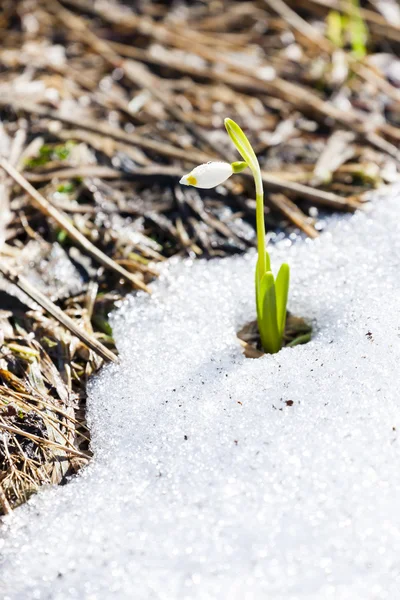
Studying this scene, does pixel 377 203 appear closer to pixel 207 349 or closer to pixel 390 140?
pixel 390 140

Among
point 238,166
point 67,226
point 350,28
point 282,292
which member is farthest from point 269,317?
point 350,28

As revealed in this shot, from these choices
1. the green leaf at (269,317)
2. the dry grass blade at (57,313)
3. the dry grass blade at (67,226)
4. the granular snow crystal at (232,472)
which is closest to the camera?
the granular snow crystal at (232,472)

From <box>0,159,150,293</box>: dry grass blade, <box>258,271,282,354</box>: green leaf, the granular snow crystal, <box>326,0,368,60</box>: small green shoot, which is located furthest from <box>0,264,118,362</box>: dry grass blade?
<box>326,0,368,60</box>: small green shoot

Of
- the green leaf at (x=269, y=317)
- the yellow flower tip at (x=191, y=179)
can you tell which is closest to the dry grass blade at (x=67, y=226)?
the green leaf at (x=269, y=317)

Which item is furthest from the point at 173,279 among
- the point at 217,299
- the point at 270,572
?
the point at 270,572

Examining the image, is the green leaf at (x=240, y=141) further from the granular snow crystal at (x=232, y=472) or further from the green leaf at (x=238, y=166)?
the granular snow crystal at (x=232, y=472)

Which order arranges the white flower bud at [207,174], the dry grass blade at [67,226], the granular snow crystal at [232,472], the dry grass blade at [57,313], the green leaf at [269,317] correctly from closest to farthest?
the granular snow crystal at [232,472] < the white flower bud at [207,174] < the green leaf at [269,317] < the dry grass blade at [57,313] < the dry grass blade at [67,226]

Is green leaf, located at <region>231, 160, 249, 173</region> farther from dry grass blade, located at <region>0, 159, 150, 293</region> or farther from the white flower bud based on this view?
dry grass blade, located at <region>0, 159, 150, 293</region>
